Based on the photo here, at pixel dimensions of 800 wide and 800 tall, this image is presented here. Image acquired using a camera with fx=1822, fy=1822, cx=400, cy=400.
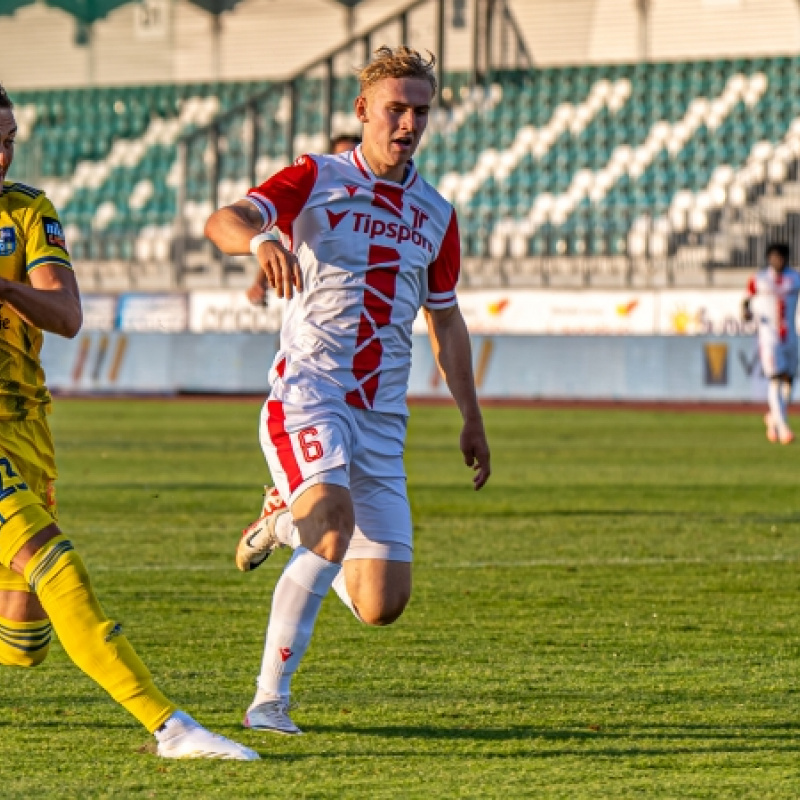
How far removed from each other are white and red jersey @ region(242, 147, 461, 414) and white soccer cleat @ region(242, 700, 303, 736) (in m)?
0.97

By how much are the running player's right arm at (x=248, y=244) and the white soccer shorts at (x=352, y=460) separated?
52 cm

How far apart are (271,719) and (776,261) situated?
17518mm

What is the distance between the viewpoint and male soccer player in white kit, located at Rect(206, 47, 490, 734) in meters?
5.58

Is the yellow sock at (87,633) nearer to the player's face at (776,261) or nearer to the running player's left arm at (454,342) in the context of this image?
the running player's left arm at (454,342)

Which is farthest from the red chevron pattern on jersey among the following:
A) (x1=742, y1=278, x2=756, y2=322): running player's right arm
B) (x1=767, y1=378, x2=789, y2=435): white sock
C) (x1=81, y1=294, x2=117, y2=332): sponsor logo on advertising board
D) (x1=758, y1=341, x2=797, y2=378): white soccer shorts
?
(x1=81, y1=294, x2=117, y2=332): sponsor logo on advertising board

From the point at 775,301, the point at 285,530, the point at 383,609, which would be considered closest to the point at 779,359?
the point at 775,301

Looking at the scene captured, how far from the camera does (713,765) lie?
5121 millimetres

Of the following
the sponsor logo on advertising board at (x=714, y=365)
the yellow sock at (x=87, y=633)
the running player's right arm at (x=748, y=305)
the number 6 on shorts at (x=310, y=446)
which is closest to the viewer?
the yellow sock at (x=87, y=633)

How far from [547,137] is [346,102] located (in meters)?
4.79

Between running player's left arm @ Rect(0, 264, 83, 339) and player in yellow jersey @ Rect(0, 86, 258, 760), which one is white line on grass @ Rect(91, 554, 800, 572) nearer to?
player in yellow jersey @ Rect(0, 86, 258, 760)

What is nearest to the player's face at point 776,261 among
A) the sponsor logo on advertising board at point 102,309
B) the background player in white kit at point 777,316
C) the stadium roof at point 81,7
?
the background player in white kit at point 777,316

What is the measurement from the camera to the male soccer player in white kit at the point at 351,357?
220 inches

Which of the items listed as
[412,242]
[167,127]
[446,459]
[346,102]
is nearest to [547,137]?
→ [346,102]

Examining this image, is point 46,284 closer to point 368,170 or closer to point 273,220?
point 273,220
